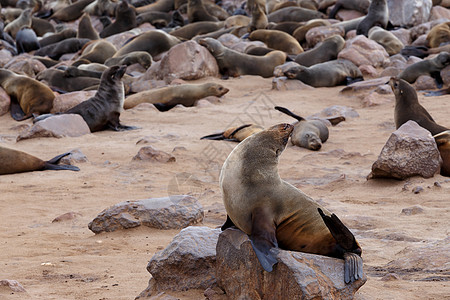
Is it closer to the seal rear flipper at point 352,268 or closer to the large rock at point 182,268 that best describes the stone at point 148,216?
the large rock at point 182,268

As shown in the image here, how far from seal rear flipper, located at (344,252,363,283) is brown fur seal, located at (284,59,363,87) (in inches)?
380

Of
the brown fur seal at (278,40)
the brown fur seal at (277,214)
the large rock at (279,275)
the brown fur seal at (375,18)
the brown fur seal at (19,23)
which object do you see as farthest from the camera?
the brown fur seal at (19,23)

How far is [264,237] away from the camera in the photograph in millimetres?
2842

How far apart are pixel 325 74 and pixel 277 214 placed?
9.82 meters

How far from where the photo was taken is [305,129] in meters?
8.20

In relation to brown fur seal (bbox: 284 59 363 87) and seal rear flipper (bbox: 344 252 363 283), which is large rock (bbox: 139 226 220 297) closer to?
seal rear flipper (bbox: 344 252 363 283)

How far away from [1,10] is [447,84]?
21092mm

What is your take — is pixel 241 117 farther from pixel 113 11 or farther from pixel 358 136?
pixel 113 11

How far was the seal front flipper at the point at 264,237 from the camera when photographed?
2721mm

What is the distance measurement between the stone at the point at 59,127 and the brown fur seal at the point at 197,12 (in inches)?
510

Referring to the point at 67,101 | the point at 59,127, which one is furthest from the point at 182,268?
the point at 67,101

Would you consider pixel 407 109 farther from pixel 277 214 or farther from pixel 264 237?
pixel 264 237

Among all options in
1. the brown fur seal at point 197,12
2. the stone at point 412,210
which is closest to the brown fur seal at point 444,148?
the stone at point 412,210

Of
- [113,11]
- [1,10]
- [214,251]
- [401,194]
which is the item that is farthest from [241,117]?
[1,10]
